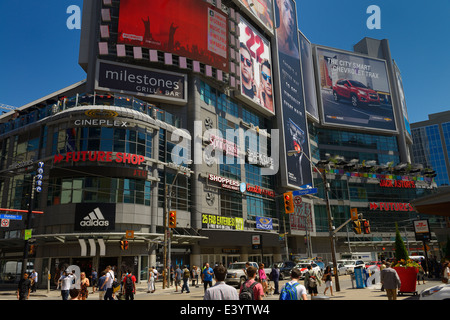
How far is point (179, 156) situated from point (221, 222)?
436 inches

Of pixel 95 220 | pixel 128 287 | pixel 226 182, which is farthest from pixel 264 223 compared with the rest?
pixel 128 287

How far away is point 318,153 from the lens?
85.9 metres

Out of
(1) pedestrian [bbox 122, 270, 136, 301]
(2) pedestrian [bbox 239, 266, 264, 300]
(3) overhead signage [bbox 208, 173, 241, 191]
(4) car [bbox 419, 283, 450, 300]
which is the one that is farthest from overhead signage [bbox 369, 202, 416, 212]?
(2) pedestrian [bbox 239, 266, 264, 300]

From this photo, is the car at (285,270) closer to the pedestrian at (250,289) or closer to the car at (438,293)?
the car at (438,293)

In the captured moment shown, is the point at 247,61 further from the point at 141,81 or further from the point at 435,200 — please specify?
the point at 435,200

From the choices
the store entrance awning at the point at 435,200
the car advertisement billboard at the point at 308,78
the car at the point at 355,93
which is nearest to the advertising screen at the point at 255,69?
the car advertisement billboard at the point at 308,78

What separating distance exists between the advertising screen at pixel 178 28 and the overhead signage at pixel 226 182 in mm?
17037

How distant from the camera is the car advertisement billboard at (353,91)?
8962cm

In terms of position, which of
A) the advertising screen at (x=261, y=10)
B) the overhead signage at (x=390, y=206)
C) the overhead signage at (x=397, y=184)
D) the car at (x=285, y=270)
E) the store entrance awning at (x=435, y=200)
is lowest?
the car at (x=285, y=270)

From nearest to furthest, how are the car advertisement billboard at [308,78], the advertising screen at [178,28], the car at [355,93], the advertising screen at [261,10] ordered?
the advertising screen at [178,28] → the advertising screen at [261,10] → the car advertisement billboard at [308,78] → the car at [355,93]

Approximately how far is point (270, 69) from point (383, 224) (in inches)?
1738

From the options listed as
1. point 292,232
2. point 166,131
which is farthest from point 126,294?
point 292,232

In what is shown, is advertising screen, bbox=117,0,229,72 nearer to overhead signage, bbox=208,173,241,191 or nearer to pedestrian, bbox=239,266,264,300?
overhead signage, bbox=208,173,241,191

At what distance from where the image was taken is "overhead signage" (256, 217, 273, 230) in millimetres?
55681
